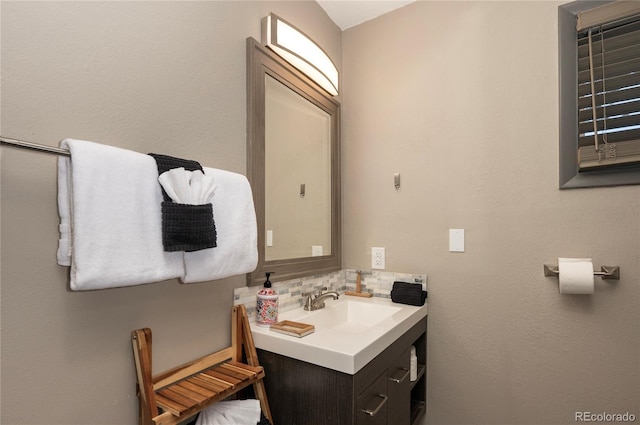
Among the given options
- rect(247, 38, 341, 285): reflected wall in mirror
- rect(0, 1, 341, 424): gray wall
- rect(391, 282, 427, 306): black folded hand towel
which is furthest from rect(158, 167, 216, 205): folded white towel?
rect(391, 282, 427, 306): black folded hand towel

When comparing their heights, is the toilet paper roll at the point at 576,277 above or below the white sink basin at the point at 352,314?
above

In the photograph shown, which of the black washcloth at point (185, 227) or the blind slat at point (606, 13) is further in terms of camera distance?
the blind slat at point (606, 13)

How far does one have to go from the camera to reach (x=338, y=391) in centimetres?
105

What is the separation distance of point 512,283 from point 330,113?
1.28 meters

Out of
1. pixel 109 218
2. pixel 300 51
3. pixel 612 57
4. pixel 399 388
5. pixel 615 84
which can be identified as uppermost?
pixel 300 51

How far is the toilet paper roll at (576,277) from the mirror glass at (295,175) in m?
1.08

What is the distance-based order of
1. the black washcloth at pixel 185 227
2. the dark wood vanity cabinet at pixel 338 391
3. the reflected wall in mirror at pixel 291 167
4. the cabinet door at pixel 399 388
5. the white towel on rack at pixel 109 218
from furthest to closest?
the reflected wall in mirror at pixel 291 167
the cabinet door at pixel 399 388
the dark wood vanity cabinet at pixel 338 391
the black washcloth at pixel 185 227
the white towel on rack at pixel 109 218

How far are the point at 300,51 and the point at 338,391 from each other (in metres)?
1.42

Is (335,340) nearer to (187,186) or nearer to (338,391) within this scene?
(338,391)

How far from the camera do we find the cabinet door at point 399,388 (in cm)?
128

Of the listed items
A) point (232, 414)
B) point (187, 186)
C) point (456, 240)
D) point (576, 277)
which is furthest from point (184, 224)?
point (576, 277)

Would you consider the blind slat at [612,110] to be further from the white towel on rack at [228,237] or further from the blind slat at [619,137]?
the white towel on rack at [228,237]

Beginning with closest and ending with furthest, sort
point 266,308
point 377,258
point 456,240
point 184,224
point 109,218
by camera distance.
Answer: point 109,218
point 184,224
point 266,308
point 456,240
point 377,258

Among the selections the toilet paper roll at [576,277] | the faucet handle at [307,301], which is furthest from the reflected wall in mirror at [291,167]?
the toilet paper roll at [576,277]
